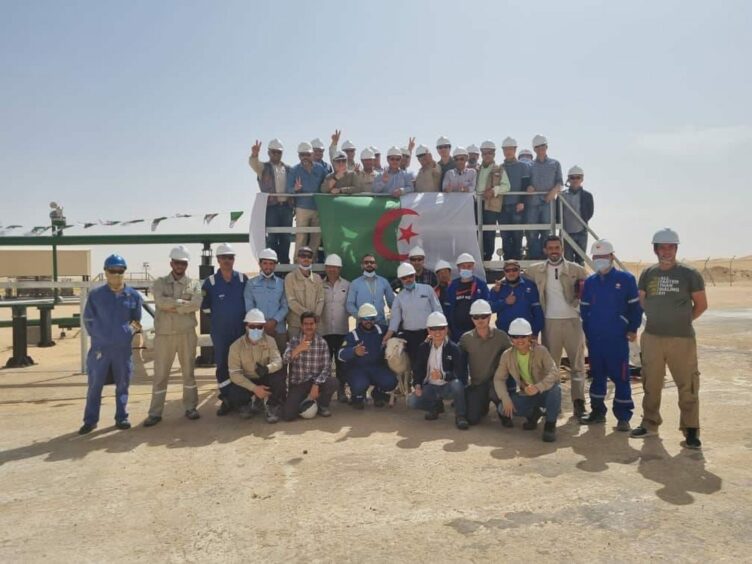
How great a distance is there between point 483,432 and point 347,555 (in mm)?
3204

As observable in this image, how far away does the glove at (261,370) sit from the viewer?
23.9ft

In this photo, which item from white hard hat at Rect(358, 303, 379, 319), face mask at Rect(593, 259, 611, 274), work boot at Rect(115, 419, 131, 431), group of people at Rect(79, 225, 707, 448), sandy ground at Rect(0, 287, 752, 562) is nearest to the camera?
sandy ground at Rect(0, 287, 752, 562)

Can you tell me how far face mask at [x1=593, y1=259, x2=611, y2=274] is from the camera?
683 centimetres

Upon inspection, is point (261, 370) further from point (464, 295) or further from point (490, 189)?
point (490, 189)

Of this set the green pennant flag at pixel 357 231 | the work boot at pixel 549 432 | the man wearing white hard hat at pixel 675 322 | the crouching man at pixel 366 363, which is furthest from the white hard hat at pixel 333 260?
the man wearing white hard hat at pixel 675 322

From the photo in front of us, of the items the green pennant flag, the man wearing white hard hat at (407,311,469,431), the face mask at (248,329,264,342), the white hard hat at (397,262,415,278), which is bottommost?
→ the man wearing white hard hat at (407,311,469,431)

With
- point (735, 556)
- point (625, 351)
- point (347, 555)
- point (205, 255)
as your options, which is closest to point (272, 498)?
point (347, 555)

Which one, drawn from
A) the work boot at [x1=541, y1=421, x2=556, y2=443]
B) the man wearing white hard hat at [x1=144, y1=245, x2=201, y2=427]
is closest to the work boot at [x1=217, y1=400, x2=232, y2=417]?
the man wearing white hard hat at [x1=144, y1=245, x2=201, y2=427]

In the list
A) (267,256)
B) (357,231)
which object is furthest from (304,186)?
(267,256)

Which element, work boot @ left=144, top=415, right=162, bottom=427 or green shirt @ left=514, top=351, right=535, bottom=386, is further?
work boot @ left=144, top=415, right=162, bottom=427

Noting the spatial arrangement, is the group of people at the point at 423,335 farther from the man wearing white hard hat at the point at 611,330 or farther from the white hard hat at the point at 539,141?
the white hard hat at the point at 539,141

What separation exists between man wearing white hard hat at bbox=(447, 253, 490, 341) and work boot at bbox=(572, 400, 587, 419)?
5.32 feet

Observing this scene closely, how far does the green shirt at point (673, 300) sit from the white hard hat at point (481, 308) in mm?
1733

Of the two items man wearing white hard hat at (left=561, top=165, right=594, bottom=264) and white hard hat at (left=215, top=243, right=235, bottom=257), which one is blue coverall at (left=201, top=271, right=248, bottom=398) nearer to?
white hard hat at (left=215, top=243, right=235, bottom=257)
